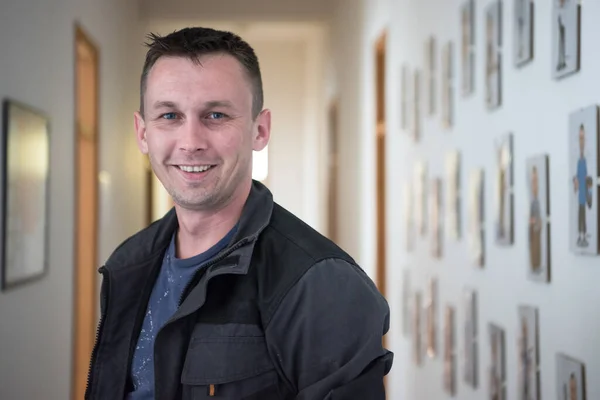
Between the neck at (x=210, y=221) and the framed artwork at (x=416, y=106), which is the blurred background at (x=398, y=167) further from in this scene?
the neck at (x=210, y=221)

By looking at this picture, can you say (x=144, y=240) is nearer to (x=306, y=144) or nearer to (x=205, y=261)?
(x=205, y=261)

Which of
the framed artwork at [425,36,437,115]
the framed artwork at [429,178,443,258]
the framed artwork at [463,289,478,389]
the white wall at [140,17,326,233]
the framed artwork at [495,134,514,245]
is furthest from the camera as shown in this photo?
the white wall at [140,17,326,233]

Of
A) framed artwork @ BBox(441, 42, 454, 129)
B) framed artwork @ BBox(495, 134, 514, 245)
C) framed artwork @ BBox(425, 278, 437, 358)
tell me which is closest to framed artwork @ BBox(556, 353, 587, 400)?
framed artwork @ BBox(495, 134, 514, 245)

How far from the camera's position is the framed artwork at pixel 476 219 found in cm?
330

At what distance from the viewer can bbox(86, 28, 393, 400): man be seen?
1.30 m

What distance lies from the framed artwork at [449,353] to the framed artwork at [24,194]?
6.13ft

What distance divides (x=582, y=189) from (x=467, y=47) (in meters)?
1.39

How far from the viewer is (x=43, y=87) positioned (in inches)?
174

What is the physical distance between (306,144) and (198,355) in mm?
10408

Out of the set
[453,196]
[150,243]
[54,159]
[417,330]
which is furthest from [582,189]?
[54,159]

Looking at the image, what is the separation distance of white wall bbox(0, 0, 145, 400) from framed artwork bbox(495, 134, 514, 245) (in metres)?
2.00

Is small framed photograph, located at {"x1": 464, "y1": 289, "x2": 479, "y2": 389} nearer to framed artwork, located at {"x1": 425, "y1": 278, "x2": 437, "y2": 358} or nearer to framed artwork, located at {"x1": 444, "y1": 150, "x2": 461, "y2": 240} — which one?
framed artwork, located at {"x1": 444, "y1": 150, "x2": 461, "y2": 240}

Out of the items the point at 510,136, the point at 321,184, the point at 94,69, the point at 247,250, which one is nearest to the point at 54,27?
the point at 94,69

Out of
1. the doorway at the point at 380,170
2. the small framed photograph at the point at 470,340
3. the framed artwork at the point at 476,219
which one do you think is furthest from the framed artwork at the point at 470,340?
the doorway at the point at 380,170
